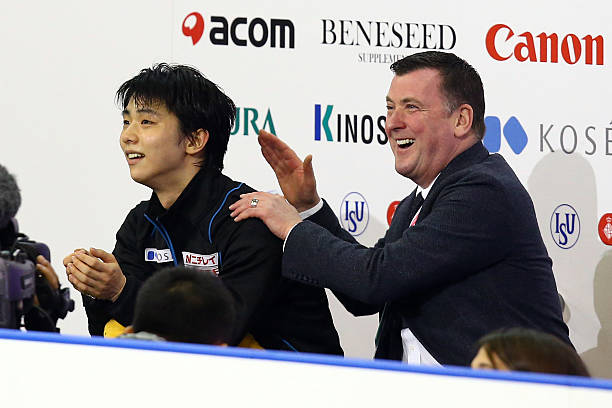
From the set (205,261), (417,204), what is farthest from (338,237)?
(205,261)

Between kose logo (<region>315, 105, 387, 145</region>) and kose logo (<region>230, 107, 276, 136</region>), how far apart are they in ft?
0.51

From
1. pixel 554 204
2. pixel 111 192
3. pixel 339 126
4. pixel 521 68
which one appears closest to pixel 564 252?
pixel 554 204

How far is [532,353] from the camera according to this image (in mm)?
1357

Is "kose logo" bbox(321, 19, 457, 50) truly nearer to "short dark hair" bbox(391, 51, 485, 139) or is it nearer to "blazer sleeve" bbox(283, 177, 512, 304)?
"short dark hair" bbox(391, 51, 485, 139)

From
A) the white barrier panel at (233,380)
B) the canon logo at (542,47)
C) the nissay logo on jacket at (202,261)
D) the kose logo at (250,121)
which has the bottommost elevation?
the white barrier panel at (233,380)

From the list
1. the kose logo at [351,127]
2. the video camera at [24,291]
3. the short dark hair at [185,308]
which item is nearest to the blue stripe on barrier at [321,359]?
the short dark hair at [185,308]

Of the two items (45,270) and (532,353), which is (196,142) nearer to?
(45,270)

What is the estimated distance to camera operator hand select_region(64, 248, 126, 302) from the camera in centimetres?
192

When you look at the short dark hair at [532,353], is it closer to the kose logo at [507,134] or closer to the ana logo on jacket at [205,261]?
the ana logo on jacket at [205,261]

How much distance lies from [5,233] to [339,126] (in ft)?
3.78

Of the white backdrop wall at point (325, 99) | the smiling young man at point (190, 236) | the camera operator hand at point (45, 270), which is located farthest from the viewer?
the white backdrop wall at point (325, 99)

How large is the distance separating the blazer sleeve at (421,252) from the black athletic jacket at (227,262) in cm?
11

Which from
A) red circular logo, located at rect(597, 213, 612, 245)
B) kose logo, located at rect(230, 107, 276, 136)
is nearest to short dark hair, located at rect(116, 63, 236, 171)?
kose logo, located at rect(230, 107, 276, 136)

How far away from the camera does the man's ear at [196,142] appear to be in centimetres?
219
